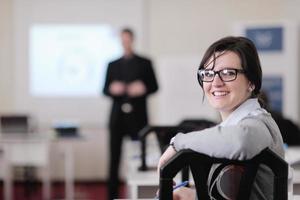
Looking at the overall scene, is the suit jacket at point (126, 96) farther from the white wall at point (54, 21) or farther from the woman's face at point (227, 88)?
the woman's face at point (227, 88)

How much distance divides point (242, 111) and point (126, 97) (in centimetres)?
360

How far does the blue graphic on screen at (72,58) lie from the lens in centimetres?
667

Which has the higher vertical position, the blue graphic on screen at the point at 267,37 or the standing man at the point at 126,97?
the blue graphic on screen at the point at 267,37

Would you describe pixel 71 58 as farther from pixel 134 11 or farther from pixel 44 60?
pixel 134 11

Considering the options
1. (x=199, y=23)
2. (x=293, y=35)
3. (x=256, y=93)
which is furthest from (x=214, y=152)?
(x=199, y=23)

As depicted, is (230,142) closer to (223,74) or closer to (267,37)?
(223,74)

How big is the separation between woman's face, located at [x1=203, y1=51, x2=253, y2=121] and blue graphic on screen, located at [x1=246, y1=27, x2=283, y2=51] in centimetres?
470

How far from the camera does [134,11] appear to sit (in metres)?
6.64

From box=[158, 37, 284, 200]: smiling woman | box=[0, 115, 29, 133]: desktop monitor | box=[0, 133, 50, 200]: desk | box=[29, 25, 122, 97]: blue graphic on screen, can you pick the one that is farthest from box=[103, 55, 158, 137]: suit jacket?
box=[158, 37, 284, 200]: smiling woman

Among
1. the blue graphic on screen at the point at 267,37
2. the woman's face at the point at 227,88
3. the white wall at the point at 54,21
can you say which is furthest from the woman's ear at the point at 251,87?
the white wall at the point at 54,21

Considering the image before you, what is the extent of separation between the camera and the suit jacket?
17.0 feet

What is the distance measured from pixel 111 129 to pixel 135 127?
9.5 inches

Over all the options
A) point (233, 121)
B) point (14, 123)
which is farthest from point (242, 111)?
point (14, 123)

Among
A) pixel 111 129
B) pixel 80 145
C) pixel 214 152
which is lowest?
pixel 80 145
